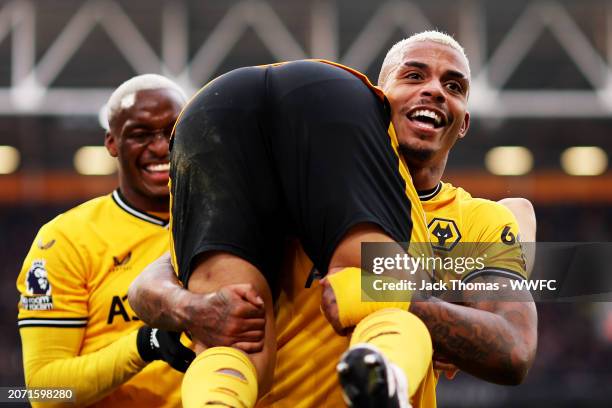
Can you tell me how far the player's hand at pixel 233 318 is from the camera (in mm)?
2510

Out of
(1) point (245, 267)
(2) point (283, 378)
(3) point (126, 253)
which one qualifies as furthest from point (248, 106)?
(3) point (126, 253)

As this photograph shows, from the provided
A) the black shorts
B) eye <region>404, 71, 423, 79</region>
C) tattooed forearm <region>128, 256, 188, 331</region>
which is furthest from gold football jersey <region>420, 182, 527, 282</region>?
tattooed forearm <region>128, 256, 188, 331</region>

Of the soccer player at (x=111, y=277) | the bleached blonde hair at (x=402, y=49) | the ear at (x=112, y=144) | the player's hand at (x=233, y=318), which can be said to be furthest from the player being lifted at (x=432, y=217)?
the ear at (x=112, y=144)

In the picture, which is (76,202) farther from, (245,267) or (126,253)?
(245,267)

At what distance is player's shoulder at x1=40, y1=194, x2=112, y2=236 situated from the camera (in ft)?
13.0

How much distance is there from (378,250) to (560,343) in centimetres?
1259

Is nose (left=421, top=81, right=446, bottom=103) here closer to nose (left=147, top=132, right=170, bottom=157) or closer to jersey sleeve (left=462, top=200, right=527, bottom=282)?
jersey sleeve (left=462, top=200, right=527, bottom=282)

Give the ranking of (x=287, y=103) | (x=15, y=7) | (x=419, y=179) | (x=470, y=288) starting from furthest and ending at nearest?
(x=15, y=7)
(x=419, y=179)
(x=470, y=288)
(x=287, y=103)

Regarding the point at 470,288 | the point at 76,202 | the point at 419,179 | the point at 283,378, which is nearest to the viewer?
the point at 283,378

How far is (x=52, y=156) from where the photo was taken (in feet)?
49.1

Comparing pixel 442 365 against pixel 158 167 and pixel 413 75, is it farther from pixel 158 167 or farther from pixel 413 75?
pixel 158 167

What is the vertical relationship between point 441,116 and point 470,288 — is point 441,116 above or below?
above

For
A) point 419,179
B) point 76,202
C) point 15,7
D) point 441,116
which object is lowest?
point 76,202

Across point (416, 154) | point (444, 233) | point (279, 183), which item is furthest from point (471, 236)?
point (279, 183)
